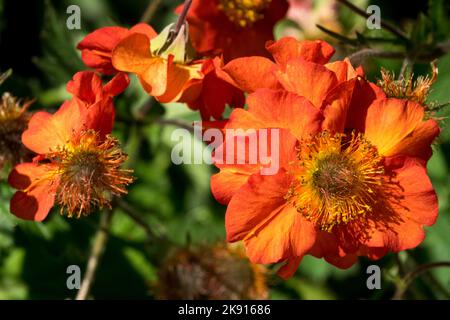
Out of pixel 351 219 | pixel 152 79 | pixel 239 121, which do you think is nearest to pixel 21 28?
pixel 152 79

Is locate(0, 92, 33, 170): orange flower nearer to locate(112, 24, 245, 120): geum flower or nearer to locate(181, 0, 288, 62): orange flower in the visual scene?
locate(112, 24, 245, 120): geum flower

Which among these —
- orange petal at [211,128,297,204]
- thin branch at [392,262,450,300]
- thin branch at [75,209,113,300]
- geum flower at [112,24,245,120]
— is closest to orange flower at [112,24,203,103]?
geum flower at [112,24,245,120]

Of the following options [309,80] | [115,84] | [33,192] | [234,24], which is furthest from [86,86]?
[234,24]

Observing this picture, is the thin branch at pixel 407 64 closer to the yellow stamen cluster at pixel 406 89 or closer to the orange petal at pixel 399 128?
the yellow stamen cluster at pixel 406 89

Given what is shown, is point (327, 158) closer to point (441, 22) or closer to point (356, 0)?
point (441, 22)

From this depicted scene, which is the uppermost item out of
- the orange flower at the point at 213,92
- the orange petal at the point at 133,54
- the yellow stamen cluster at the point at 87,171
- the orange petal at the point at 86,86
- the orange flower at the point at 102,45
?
the orange flower at the point at 102,45

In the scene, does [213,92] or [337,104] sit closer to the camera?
[337,104]

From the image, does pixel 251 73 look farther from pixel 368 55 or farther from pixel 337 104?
pixel 368 55

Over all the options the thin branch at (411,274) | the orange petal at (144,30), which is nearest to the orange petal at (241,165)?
the orange petal at (144,30)
